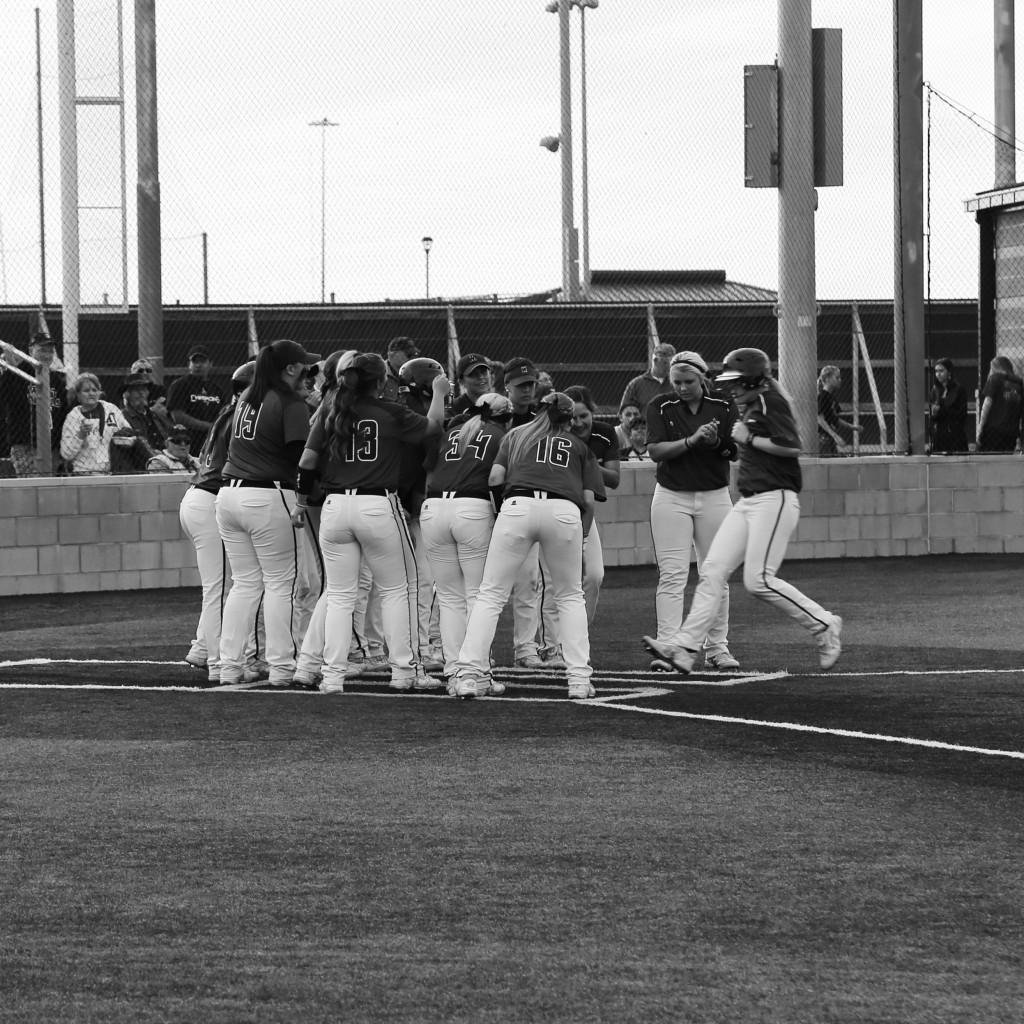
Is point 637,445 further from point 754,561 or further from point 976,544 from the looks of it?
point 754,561

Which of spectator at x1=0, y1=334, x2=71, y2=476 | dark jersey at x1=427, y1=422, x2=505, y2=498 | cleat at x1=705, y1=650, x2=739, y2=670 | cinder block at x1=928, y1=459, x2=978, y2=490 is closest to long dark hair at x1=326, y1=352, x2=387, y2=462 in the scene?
dark jersey at x1=427, y1=422, x2=505, y2=498

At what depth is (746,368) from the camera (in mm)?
10539

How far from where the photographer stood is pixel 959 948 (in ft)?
16.2

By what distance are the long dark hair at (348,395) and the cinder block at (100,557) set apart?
23.8ft

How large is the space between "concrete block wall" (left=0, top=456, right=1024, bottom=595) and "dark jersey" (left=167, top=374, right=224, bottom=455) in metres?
0.61

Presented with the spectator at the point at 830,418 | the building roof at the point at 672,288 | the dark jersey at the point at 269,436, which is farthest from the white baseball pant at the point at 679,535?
the building roof at the point at 672,288

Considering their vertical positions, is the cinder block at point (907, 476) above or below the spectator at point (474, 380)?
below

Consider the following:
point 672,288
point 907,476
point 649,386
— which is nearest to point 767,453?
point 649,386

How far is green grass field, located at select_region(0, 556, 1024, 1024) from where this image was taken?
15.2 feet

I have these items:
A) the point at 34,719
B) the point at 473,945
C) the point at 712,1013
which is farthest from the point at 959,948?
the point at 34,719

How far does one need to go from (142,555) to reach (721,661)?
7.14 metres

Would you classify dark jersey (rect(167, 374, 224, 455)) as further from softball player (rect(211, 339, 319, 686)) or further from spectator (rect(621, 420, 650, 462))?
softball player (rect(211, 339, 319, 686))

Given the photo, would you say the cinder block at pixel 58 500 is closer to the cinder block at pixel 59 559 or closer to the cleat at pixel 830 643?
the cinder block at pixel 59 559

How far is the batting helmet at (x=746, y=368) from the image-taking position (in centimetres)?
1053
